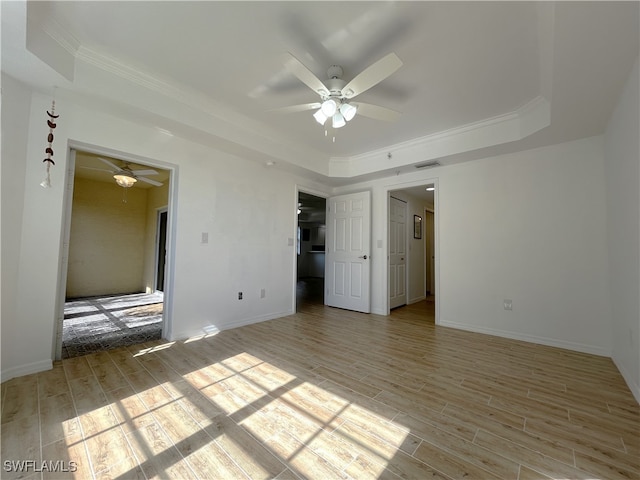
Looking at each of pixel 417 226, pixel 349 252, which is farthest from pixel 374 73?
pixel 417 226

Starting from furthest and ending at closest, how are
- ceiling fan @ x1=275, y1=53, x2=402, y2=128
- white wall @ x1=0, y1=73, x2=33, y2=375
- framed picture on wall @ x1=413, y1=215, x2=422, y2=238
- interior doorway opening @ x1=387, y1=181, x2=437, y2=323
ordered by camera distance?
framed picture on wall @ x1=413, y1=215, x2=422, y2=238 < interior doorway opening @ x1=387, y1=181, x2=437, y2=323 < white wall @ x1=0, y1=73, x2=33, y2=375 < ceiling fan @ x1=275, y1=53, x2=402, y2=128

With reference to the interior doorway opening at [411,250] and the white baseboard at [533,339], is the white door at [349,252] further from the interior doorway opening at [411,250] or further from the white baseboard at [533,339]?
the white baseboard at [533,339]

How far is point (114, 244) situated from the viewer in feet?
19.5

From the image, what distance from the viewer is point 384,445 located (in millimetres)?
1421

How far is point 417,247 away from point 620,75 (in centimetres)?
413

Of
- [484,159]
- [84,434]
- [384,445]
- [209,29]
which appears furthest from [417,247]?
[84,434]

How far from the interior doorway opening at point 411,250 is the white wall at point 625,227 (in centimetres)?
190

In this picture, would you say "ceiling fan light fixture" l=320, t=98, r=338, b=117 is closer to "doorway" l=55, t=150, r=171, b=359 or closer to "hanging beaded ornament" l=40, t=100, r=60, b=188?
"hanging beaded ornament" l=40, t=100, r=60, b=188

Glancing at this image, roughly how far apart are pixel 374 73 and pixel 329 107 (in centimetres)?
46

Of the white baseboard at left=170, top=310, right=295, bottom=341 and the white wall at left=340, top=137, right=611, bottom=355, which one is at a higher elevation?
the white wall at left=340, top=137, right=611, bottom=355

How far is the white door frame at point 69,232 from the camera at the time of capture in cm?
241

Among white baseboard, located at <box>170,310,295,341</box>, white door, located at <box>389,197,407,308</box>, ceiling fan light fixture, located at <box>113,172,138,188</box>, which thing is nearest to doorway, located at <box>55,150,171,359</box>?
ceiling fan light fixture, located at <box>113,172,138,188</box>

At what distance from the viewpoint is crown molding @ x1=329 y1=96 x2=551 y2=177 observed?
279cm

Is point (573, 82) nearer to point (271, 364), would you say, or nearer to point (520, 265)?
point (520, 265)
